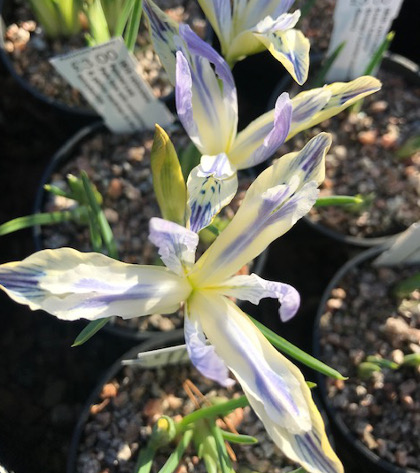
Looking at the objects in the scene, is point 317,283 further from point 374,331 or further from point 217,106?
point 217,106

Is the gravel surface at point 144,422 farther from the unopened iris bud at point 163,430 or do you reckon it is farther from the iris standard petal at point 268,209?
the iris standard petal at point 268,209

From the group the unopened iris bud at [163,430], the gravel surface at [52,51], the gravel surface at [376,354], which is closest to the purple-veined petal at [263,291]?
the unopened iris bud at [163,430]

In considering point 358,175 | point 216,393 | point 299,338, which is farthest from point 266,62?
point 216,393

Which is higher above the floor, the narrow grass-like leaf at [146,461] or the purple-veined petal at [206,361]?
the purple-veined petal at [206,361]

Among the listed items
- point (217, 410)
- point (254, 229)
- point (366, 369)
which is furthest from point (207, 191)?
point (366, 369)

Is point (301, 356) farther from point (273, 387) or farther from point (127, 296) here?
point (127, 296)

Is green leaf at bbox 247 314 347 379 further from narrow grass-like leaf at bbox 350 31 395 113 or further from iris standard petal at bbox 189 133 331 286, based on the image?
narrow grass-like leaf at bbox 350 31 395 113

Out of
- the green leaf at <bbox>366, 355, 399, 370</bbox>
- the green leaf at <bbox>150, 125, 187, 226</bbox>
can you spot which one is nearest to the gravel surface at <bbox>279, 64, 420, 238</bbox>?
Result: the green leaf at <bbox>366, 355, 399, 370</bbox>
